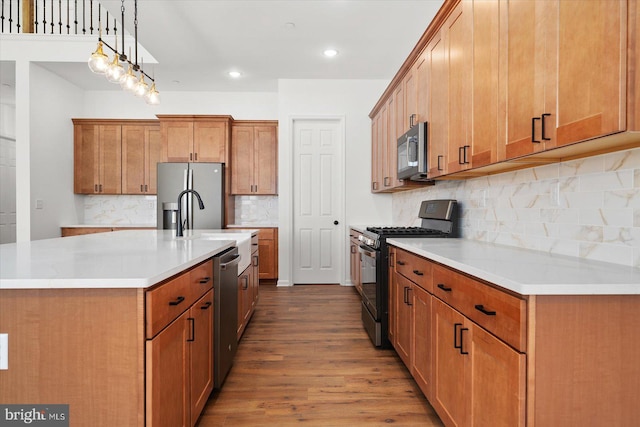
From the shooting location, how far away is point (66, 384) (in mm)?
1162

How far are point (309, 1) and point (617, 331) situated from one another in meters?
3.26

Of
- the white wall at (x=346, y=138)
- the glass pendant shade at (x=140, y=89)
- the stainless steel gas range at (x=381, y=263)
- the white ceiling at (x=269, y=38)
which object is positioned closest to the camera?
the glass pendant shade at (x=140, y=89)

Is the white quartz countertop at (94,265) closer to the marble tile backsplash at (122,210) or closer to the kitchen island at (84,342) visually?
the kitchen island at (84,342)

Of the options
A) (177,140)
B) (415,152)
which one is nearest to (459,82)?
(415,152)

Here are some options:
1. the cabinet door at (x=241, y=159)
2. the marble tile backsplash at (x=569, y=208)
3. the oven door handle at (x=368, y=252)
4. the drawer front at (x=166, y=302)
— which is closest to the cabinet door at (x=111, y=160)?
the cabinet door at (x=241, y=159)

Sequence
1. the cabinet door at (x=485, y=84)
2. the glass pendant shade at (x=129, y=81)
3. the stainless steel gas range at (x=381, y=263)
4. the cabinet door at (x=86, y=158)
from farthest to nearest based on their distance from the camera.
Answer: the cabinet door at (x=86, y=158), the stainless steel gas range at (x=381, y=263), the glass pendant shade at (x=129, y=81), the cabinet door at (x=485, y=84)

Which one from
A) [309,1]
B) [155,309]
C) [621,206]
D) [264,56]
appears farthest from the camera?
[264,56]

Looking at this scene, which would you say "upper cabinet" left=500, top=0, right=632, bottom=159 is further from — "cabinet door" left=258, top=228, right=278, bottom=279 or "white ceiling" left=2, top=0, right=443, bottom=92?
"cabinet door" left=258, top=228, right=278, bottom=279

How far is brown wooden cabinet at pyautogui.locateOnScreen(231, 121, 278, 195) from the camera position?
5457 mm

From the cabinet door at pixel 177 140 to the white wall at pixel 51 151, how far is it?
1.45 metres

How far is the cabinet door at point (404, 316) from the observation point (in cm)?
222

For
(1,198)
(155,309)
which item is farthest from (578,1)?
(1,198)

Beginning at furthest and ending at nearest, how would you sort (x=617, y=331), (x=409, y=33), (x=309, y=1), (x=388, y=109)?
(x=388, y=109)
(x=409, y=33)
(x=309, y=1)
(x=617, y=331)

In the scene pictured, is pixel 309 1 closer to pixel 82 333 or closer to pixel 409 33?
pixel 409 33
